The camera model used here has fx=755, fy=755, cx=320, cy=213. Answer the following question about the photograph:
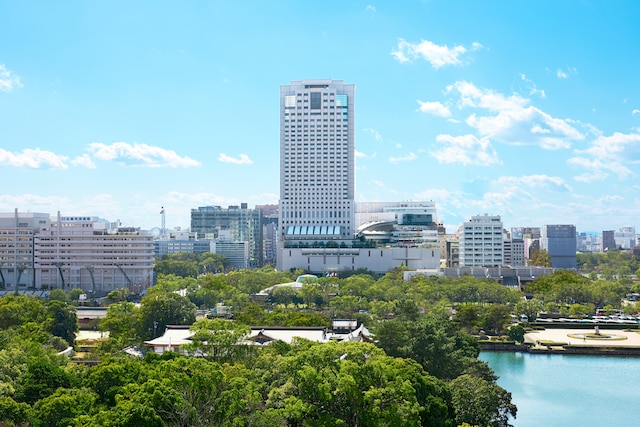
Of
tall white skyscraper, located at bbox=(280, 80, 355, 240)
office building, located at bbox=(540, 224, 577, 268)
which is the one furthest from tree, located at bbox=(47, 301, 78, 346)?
office building, located at bbox=(540, 224, 577, 268)

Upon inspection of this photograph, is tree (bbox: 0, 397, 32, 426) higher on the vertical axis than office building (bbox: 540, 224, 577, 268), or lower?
lower

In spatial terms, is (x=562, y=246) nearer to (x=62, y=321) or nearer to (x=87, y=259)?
(x=87, y=259)

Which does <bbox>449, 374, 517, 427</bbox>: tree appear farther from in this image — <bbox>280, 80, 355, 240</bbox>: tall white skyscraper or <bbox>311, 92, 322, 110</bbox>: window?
<bbox>311, 92, 322, 110</bbox>: window

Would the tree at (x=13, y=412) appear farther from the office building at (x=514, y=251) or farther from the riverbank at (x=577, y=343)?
the office building at (x=514, y=251)

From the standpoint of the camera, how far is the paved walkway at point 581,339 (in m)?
34.6

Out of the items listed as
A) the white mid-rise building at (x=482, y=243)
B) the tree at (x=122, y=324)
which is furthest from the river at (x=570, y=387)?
the white mid-rise building at (x=482, y=243)

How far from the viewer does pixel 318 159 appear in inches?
2881

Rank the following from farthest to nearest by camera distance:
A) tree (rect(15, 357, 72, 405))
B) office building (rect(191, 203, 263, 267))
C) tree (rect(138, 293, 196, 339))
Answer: office building (rect(191, 203, 263, 267)) → tree (rect(138, 293, 196, 339)) → tree (rect(15, 357, 72, 405))

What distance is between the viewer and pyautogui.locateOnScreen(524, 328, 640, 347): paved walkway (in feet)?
113

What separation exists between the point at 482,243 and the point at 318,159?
1754 centimetres

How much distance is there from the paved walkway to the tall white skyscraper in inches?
1391

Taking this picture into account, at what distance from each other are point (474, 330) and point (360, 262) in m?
30.3

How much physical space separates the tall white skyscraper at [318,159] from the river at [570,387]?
40.3 metres


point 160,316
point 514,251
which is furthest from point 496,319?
point 514,251
